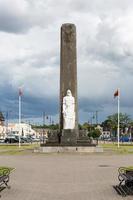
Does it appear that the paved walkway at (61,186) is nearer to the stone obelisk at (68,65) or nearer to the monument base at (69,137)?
the monument base at (69,137)

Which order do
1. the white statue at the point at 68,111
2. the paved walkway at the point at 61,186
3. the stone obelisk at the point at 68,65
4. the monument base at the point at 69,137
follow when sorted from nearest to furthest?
the paved walkway at the point at 61,186 < the monument base at the point at 69,137 < the white statue at the point at 68,111 < the stone obelisk at the point at 68,65

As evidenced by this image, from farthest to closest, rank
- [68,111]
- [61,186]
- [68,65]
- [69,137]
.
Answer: [68,65] < [68,111] < [69,137] < [61,186]

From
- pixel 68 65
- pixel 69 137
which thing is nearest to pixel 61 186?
pixel 69 137

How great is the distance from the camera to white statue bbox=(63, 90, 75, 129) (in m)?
42.8

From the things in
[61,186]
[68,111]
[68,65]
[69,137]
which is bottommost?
[61,186]

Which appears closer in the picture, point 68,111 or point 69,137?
point 69,137

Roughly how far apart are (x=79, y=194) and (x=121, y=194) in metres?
1.25

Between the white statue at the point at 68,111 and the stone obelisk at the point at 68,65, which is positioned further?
the stone obelisk at the point at 68,65

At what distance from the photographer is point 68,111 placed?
43062mm

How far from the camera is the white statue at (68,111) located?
140 feet

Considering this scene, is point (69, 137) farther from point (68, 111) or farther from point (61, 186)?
point (61, 186)

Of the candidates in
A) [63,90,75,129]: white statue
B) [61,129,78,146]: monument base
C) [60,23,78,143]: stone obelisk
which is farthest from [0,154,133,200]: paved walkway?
[60,23,78,143]: stone obelisk

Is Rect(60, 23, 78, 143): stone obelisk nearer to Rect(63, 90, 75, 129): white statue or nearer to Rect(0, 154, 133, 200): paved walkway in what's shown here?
Rect(63, 90, 75, 129): white statue

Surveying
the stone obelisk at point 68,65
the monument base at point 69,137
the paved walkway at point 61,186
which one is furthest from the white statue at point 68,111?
the paved walkway at point 61,186
